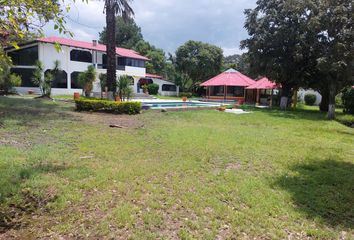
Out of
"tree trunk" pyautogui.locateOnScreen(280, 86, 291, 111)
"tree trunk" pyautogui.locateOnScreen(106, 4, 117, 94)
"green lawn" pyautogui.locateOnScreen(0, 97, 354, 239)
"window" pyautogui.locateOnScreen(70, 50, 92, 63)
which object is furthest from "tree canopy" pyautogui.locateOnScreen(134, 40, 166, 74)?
"green lawn" pyautogui.locateOnScreen(0, 97, 354, 239)

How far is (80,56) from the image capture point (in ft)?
115

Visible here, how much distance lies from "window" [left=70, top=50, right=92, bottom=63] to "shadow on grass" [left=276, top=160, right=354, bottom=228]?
3183 centimetres

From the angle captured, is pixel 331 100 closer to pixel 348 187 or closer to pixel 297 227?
pixel 348 187

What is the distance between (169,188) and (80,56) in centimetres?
3270

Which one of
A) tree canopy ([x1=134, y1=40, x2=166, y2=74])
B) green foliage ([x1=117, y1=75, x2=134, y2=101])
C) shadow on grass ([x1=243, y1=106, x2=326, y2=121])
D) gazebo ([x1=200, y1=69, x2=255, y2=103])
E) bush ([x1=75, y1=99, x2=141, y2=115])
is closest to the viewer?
bush ([x1=75, y1=99, x2=141, y2=115])

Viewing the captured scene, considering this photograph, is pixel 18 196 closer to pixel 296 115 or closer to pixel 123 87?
pixel 123 87

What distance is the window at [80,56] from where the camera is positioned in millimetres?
34312

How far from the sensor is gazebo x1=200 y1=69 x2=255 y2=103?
3672cm

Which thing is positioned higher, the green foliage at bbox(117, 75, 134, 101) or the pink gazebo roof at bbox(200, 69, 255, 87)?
the pink gazebo roof at bbox(200, 69, 255, 87)

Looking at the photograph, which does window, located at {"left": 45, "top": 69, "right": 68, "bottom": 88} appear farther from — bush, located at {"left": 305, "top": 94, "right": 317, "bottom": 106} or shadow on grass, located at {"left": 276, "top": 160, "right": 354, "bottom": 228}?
bush, located at {"left": 305, "top": 94, "right": 317, "bottom": 106}

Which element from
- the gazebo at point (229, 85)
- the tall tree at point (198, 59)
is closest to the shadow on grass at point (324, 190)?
the gazebo at point (229, 85)

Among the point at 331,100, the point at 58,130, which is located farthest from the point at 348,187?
the point at 331,100

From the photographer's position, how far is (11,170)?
20.1 feet

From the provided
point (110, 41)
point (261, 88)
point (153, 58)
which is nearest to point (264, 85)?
point (261, 88)
